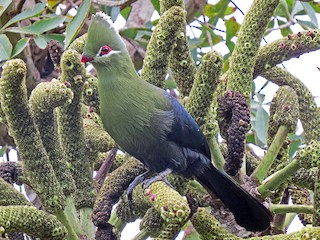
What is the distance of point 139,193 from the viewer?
69.9 inches

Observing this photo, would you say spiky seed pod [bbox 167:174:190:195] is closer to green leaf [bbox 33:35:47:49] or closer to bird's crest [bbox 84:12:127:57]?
bird's crest [bbox 84:12:127:57]

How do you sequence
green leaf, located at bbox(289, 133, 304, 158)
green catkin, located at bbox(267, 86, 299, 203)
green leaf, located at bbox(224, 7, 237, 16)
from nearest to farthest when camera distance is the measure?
green catkin, located at bbox(267, 86, 299, 203)
green leaf, located at bbox(289, 133, 304, 158)
green leaf, located at bbox(224, 7, 237, 16)

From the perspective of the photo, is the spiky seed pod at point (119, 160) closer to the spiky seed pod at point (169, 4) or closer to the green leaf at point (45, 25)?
the spiky seed pod at point (169, 4)

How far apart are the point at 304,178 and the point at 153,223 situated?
43 cm

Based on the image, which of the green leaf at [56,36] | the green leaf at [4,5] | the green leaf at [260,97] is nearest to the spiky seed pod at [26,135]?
the green leaf at [4,5]

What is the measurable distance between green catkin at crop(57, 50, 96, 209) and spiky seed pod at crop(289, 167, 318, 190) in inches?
21.3

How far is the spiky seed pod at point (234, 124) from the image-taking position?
5.70 feet

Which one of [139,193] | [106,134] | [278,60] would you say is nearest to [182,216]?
[139,193]

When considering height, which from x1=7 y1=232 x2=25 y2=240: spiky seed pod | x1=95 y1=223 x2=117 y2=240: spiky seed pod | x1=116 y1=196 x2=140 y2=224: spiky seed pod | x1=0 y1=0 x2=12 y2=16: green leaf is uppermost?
x1=0 y1=0 x2=12 y2=16: green leaf

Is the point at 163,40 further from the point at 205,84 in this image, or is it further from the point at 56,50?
the point at 56,50

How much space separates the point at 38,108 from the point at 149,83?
521mm

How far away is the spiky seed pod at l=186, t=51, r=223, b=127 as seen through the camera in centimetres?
176

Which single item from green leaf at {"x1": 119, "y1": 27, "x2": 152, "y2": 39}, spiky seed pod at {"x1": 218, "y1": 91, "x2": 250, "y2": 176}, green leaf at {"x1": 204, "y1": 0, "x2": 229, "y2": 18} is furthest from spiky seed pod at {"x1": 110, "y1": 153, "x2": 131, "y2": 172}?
green leaf at {"x1": 204, "y1": 0, "x2": 229, "y2": 18}

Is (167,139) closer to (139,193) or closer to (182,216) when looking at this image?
(139,193)
